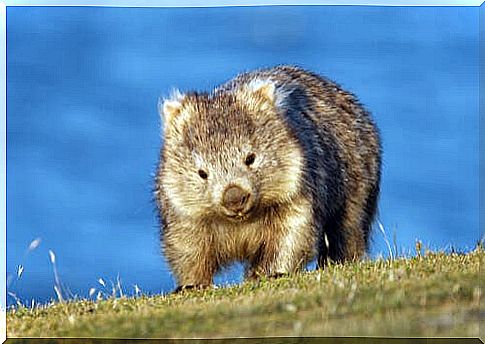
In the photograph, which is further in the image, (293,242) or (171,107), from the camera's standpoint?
(171,107)

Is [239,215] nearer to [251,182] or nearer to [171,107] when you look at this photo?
[251,182]

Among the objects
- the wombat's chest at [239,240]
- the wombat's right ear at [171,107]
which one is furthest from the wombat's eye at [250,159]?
the wombat's right ear at [171,107]

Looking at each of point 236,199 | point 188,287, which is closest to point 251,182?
point 236,199

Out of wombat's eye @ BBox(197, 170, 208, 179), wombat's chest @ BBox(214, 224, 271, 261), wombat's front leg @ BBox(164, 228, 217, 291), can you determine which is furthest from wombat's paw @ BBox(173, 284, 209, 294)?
wombat's eye @ BBox(197, 170, 208, 179)

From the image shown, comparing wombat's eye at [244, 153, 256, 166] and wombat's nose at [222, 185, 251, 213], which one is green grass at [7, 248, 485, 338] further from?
wombat's eye at [244, 153, 256, 166]

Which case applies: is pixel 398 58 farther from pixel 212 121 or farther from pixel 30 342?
pixel 30 342

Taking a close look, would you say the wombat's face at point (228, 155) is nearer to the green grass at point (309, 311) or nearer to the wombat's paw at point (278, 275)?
the wombat's paw at point (278, 275)
